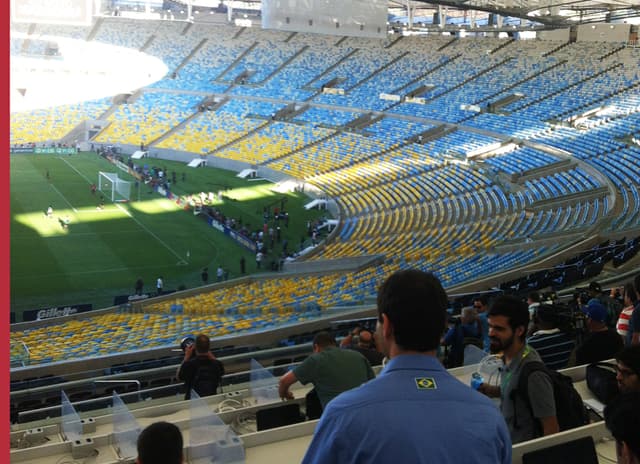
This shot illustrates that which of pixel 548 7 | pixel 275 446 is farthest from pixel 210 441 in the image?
pixel 548 7

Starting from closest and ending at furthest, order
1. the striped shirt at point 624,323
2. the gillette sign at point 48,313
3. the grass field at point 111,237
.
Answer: the striped shirt at point 624,323
the gillette sign at point 48,313
the grass field at point 111,237

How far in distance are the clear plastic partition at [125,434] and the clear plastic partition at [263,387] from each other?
105cm

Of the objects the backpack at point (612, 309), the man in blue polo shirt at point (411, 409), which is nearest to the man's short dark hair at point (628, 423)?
the man in blue polo shirt at point (411, 409)

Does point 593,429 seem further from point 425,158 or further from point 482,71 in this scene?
point 482,71

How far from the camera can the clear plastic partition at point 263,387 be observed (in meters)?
5.82

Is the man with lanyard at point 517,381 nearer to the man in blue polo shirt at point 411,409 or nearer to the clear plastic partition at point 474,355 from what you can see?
the man in blue polo shirt at point 411,409

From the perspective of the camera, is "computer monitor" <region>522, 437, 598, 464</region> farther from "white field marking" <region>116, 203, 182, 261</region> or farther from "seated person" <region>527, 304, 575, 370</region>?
"white field marking" <region>116, 203, 182, 261</region>

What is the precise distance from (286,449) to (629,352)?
6.19 ft

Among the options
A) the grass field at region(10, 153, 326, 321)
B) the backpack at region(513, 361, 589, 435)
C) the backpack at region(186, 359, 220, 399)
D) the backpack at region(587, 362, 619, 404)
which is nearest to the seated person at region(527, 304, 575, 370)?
the backpack at region(587, 362, 619, 404)

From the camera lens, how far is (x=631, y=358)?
406 centimetres

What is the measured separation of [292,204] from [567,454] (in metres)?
32.1

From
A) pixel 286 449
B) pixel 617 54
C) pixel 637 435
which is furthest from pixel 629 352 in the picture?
pixel 617 54

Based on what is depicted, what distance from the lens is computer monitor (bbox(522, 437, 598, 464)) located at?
3.65 meters

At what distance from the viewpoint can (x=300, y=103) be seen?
2030 inches
